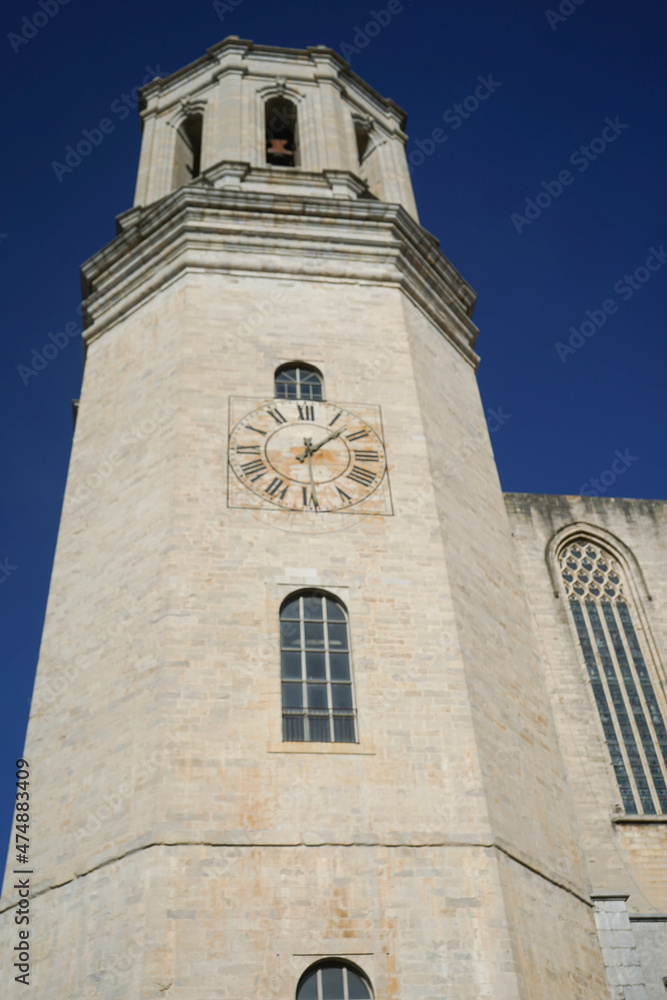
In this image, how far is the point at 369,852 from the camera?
36.5ft

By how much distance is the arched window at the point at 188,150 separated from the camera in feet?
71.8

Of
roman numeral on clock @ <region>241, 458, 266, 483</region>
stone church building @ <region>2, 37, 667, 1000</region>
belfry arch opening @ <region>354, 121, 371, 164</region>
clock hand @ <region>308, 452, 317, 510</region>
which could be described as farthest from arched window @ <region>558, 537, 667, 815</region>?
belfry arch opening @ <region>354, 121, 371, 164</region>

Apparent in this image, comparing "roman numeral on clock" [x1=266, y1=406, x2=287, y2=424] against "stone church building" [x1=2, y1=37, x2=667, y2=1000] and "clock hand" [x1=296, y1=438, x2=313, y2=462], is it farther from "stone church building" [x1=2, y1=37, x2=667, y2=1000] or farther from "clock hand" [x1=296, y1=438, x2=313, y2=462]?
"clock hand" [x1=296, y1=438, x2=313, y2=462]

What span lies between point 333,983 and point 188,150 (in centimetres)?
1792

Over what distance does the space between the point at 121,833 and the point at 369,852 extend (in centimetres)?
271

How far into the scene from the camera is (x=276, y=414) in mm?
15148

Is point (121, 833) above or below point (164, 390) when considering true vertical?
below

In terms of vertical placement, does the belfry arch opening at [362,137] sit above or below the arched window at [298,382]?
above

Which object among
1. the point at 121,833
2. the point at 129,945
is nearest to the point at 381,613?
the point at 121,833

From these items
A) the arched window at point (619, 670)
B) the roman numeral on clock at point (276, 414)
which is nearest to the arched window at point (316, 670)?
the roman numeral on clock at point (276, 414)

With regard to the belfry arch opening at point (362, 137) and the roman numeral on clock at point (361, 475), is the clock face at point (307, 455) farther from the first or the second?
the belfry arch opening at point (362, 137)

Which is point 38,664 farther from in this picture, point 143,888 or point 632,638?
point 632,638

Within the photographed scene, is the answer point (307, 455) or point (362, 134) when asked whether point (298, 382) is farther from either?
point (362, 134)

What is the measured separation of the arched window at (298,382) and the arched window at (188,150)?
7.61 metres
